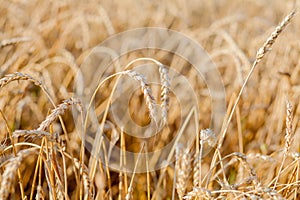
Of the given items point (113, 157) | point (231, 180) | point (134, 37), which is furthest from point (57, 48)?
point (231, 180)

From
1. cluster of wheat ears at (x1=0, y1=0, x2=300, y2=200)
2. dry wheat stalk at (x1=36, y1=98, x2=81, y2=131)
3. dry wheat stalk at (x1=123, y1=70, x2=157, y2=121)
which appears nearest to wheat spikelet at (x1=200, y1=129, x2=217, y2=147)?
cluster of wheat ears at (x1=0, y1=0, x2=300, y2=200)

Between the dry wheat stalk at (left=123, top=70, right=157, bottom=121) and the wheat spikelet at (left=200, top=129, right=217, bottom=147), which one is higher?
the dry wheat stalk at (left=123, top=70, right=157, bottom=121)

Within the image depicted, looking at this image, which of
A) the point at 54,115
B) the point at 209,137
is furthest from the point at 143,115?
the point at 54,115

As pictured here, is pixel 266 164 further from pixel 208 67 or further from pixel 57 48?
pixel 57 48

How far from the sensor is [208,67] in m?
2.57

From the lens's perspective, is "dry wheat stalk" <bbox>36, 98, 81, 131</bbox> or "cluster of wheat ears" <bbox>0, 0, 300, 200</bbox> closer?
"dry wheat stalk" <bbox>36, 98, 81, 131</bbox>

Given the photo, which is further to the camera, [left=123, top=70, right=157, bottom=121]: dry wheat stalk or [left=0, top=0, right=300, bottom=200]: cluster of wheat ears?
[left=0, top=0, right=300, bottom=200]: cluster of wheat ears

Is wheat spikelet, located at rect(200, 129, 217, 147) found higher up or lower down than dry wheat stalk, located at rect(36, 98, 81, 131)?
lower down

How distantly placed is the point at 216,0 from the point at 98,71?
268 centimetres

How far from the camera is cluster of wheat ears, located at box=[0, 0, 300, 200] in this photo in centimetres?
104

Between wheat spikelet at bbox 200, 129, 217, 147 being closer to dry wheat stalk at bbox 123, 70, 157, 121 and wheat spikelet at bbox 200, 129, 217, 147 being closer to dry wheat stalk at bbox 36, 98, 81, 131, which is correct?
dry wheat stalk at bbox 123, 70, 157, 121

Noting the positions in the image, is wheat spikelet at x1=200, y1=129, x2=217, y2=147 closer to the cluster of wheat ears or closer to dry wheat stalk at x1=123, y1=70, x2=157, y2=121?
the cluster of wheat ears

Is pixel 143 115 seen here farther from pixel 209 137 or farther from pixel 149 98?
pixel 149 98

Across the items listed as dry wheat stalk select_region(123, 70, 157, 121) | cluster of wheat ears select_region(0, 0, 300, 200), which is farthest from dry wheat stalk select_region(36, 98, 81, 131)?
dry wheat stalk select_region(123, 70, 157, 121)
